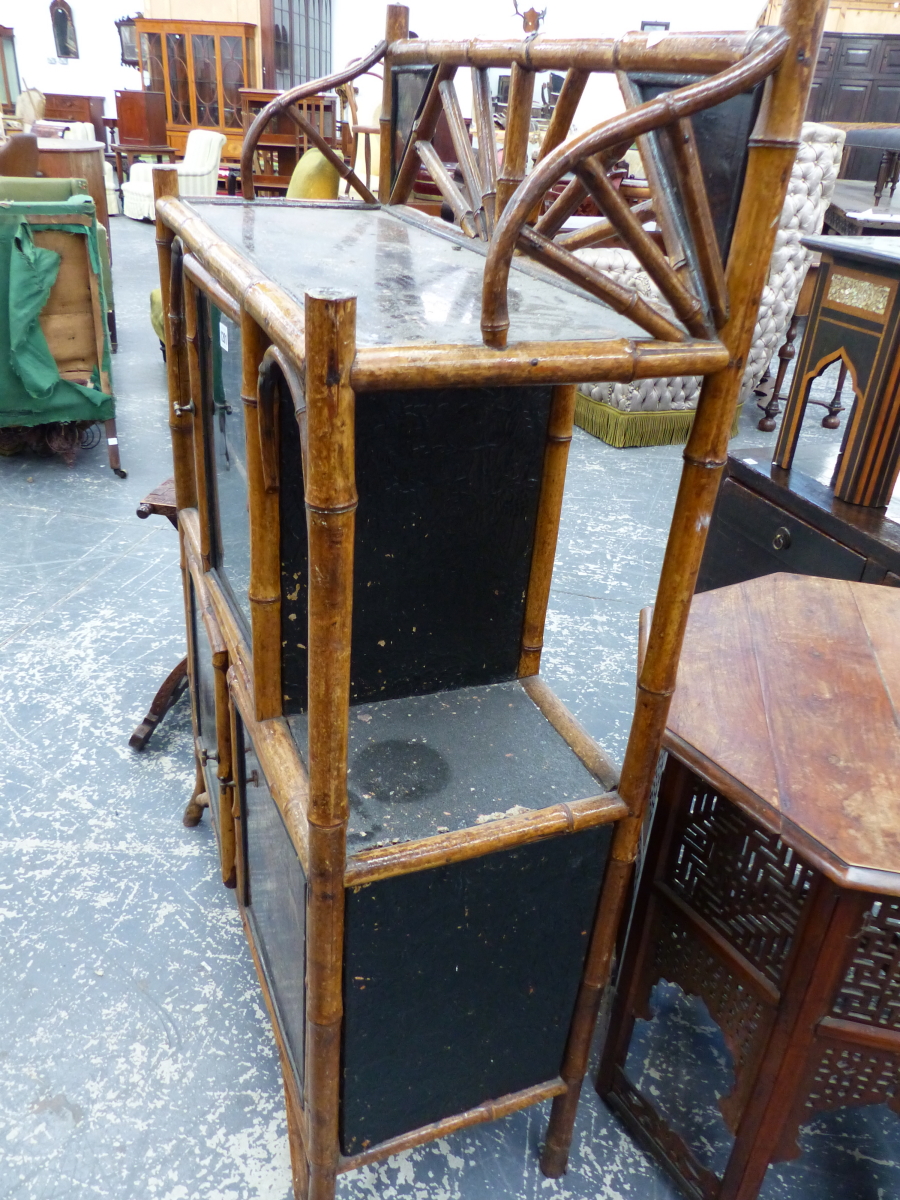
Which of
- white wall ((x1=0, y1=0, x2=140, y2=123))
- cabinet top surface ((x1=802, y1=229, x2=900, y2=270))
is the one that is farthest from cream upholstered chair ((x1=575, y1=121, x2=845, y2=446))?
white wall ((x1=0, y1=0, x2=140, y2=123))

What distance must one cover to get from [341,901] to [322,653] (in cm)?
38

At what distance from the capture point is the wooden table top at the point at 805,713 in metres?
1.21

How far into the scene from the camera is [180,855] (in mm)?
2174

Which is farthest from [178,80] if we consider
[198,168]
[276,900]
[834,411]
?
[276,900]

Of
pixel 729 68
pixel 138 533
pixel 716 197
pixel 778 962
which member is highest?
pixel 729 68

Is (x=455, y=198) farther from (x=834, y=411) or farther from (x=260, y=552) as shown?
(x=834, y=411)

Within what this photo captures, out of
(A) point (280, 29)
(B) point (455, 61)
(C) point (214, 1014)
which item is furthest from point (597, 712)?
(A) point (280, 29)

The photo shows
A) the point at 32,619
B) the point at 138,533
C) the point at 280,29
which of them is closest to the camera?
the point at 32,619

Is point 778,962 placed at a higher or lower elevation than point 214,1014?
higher

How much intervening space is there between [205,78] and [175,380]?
11.3 metres

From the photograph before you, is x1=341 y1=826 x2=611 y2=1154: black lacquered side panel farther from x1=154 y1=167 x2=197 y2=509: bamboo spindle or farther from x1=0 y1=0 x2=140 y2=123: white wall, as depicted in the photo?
x1=0 y1=0 x2=140 y2=123: white wall

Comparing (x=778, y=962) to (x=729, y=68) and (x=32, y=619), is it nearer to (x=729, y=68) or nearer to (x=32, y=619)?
(x=729, y=68)

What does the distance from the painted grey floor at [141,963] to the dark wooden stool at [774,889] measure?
330 millimetres

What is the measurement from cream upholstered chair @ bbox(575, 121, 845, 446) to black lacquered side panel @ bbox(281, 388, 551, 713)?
11.3 ft
